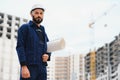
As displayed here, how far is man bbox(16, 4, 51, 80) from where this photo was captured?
892 centimetres

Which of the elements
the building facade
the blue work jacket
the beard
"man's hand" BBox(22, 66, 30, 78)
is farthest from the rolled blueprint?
the building facade

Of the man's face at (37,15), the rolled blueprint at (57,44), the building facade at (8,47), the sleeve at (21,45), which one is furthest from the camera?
the building facade at (8,47)

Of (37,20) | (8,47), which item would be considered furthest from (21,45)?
(8,47)

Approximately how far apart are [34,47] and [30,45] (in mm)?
95

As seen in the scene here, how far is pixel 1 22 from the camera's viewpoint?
19400 centimetres

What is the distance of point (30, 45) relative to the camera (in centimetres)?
909

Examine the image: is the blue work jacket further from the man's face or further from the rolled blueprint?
the rolled blueprint

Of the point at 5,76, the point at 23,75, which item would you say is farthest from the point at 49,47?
the point at 5,76

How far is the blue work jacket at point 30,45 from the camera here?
8.95 m

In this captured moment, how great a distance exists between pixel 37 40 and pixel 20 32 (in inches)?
15.1

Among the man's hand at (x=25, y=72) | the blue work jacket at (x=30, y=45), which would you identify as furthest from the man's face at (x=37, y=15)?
the man's hand at (x=25, y=72)

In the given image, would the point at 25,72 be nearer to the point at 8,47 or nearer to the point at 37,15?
the point at 37,15

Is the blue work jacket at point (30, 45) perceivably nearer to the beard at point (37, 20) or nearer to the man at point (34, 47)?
the man at point (34, 47)

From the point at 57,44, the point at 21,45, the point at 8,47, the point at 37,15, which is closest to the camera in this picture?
the point at 57,44
